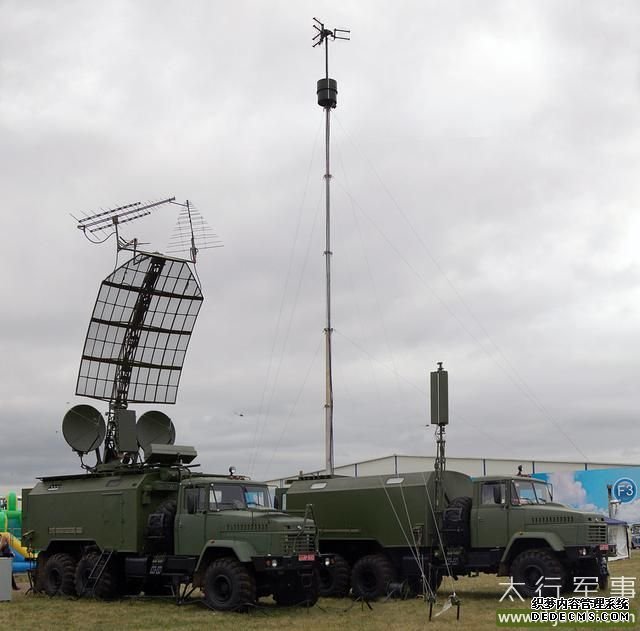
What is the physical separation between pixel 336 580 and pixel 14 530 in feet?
53.8

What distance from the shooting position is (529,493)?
1852 cm

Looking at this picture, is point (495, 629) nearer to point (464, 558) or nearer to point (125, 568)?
point (464, 558)

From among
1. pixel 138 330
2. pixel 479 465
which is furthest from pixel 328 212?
pixel 479 465

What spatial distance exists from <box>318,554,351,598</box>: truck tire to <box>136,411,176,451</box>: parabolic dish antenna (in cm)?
502

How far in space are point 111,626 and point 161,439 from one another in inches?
289

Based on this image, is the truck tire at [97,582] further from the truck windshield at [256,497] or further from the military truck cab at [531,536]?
the military truck cab at [531,536]

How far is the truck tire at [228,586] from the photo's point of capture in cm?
1636

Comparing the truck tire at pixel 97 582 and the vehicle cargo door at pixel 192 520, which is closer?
the vehicle cargo door at pixel 192 520

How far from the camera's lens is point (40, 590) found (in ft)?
67.5

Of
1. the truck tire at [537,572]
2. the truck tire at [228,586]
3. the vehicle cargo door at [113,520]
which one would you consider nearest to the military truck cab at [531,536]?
the truck tire at [537,572]

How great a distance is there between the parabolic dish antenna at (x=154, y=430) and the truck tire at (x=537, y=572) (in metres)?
8.45

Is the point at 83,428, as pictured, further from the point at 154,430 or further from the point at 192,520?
the point at 192,520

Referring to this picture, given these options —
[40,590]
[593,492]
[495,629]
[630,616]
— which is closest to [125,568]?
[40,590]

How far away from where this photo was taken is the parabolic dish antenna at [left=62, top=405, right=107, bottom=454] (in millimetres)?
21359
